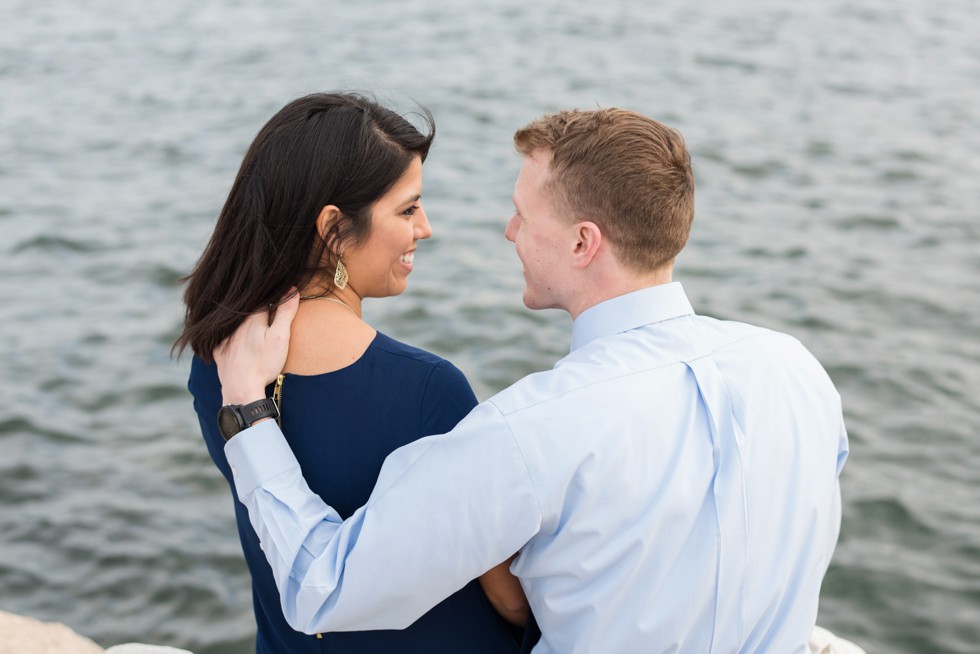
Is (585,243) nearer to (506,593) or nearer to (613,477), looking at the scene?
(613,477)

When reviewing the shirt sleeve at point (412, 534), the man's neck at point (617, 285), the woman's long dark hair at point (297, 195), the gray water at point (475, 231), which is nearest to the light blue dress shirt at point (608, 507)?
the shirt sleeve at point (412, 534)

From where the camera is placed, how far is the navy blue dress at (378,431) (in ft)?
6.98

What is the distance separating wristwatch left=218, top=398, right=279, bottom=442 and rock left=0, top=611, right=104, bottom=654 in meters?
1.53

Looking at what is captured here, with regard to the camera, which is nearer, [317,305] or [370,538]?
[370,538]

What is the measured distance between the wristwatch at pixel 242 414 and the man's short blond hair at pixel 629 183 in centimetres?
70

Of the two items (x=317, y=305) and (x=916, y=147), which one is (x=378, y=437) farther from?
(x=916, y=147)

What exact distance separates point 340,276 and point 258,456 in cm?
44

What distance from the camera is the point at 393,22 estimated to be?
456 inches

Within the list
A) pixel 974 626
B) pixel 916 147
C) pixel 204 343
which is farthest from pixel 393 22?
pixel 204 343

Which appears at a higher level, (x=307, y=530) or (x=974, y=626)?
(x=307, y=530)

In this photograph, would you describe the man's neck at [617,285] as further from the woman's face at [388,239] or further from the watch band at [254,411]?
the watch band at [254,411]

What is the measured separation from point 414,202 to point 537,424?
728 millimetres

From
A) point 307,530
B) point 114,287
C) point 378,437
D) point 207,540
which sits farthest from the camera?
point 114,287

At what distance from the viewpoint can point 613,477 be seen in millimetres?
1870
